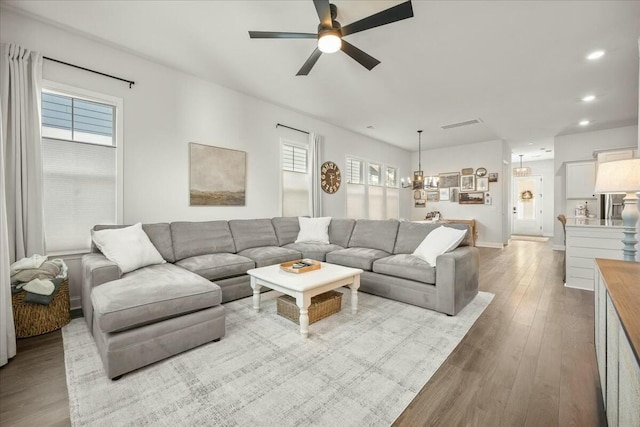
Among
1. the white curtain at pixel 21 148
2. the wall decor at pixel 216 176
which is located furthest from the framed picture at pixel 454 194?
the white curtain at pixel 21 148

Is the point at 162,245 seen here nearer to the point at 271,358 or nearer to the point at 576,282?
the point at 271,358

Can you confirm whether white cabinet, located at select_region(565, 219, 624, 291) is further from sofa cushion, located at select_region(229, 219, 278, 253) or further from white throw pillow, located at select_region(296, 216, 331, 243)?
sofa cushion, located at select_region(229, 219, 278, 253)

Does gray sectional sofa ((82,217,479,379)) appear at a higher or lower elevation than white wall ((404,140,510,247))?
lower

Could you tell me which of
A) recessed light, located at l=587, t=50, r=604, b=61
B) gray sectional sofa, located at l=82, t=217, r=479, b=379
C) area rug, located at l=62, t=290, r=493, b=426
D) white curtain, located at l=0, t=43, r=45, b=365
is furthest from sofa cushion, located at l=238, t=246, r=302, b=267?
recessed light, located at l=587, t=50, r=604, b=61

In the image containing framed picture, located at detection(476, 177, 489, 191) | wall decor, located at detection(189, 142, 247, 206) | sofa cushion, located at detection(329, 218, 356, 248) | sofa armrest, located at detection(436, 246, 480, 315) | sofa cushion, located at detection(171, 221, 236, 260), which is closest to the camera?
sofa armrest, located at detection(436, 246, 480, 315)

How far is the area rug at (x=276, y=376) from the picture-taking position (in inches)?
57.2

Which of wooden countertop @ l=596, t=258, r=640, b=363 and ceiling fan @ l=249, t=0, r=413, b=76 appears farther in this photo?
ceiling fan @ l=249, t=0, r=413, b=76

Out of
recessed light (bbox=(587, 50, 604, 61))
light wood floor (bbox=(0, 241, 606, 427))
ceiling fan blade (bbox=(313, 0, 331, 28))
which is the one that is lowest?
light wood floor (bbox=(0, 241, 606, 427))

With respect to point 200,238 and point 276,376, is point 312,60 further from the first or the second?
point 276,376

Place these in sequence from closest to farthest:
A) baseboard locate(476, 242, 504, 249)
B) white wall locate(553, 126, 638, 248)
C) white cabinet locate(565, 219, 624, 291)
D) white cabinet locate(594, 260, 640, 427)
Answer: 1. white cabinet locate(594, 260, 640, 427)
2. white cabinet locate(565, 219, 624, 291)
3. white wall locate(553, 126, 638, 248)
4. baseboard locate(476, 242, 504, 249)

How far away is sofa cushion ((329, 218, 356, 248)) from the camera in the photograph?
14.3 feet

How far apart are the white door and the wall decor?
10.9 metres

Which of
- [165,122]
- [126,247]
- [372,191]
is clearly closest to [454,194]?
[372,191]

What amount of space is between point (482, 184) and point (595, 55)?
4.58m
